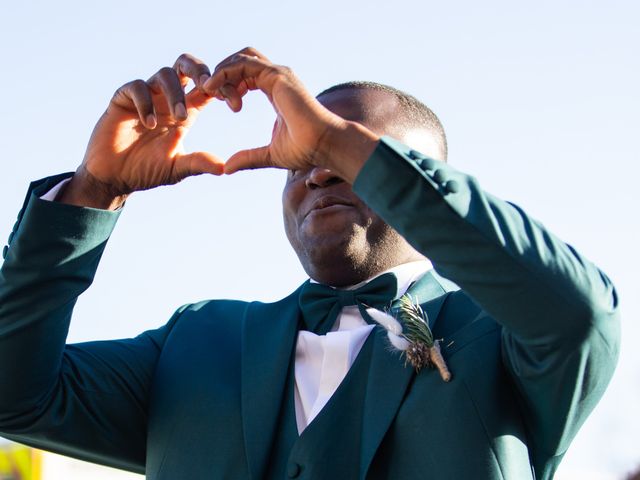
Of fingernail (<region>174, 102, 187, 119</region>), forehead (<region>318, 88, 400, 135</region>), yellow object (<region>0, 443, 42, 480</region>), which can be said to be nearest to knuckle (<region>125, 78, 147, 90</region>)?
fingernail (<region>174, 102, 187, 119</region>)

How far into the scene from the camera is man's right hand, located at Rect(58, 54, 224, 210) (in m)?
3.80

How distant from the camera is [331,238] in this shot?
4.14m

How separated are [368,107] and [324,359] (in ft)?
3.25

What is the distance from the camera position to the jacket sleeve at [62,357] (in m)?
3.71

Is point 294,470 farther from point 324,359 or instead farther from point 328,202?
point 328,202

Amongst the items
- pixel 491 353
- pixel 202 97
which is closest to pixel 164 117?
pixel 202 97

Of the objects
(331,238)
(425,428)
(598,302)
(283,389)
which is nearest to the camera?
(598,302)

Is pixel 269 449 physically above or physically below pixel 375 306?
below

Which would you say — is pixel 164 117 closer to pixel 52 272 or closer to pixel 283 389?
pixel 52 272

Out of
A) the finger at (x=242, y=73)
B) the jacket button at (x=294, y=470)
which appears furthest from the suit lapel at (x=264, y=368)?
the finger at (x=242, y=73)

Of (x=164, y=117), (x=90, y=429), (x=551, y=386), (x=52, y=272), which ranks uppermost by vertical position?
(x=164, y=117)

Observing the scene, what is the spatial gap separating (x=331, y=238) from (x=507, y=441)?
0.99 m

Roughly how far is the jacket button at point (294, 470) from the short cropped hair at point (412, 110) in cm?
143

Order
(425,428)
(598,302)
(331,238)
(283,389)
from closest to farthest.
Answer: (598,302), (425,428), (283,389), (331,238)
